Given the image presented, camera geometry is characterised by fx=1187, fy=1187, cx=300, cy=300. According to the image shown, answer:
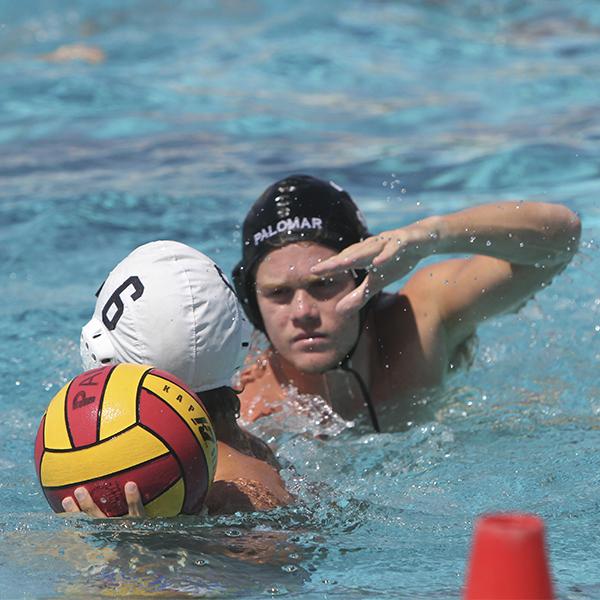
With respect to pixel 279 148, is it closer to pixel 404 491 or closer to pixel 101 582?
pixel 404 491

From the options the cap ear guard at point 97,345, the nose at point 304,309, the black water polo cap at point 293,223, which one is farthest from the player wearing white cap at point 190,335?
the black water polo cap at point 293,223

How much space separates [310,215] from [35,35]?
8.37 metres

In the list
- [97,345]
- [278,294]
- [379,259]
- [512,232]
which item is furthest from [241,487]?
[512,232]

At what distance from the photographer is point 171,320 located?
3055 millimetres

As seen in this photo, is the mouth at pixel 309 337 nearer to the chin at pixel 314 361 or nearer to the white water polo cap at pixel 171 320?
the chin at pixel 314 361

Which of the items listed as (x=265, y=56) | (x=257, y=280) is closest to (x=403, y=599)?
(x=257, y=280)

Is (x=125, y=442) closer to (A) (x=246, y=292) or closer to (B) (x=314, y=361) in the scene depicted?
(B) (x=314, y=361)

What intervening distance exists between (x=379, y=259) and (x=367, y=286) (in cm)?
13

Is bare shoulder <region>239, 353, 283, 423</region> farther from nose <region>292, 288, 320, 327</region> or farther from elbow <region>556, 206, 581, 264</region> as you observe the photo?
elbow <region>556, 206, 581, 264</region>

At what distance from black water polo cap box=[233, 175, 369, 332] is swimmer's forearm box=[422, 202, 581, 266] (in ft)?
1.12

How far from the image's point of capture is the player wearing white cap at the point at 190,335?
307 centimetres

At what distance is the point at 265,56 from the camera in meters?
11.0

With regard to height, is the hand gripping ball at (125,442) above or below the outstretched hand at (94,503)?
above

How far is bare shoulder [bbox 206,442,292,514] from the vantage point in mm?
3125
